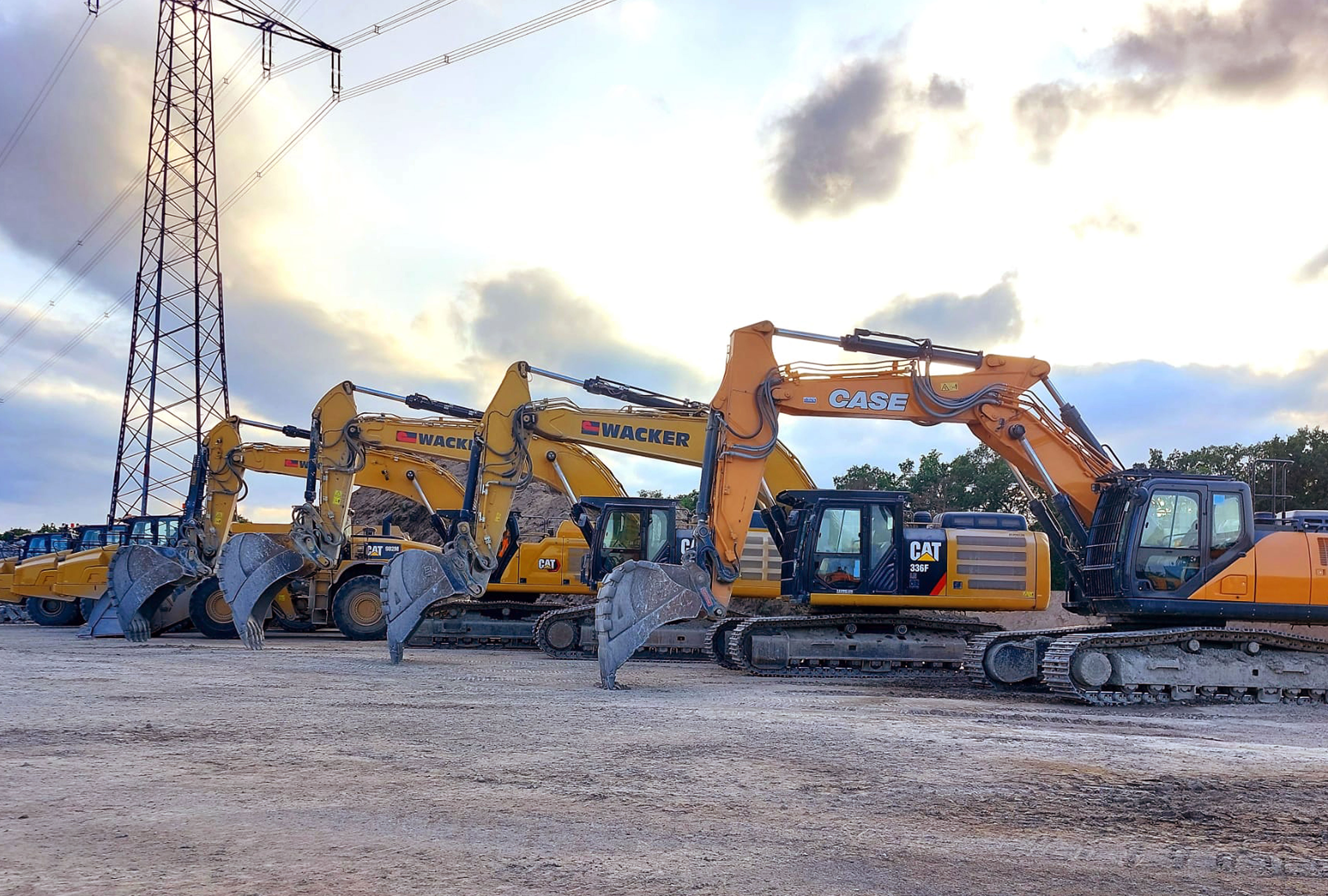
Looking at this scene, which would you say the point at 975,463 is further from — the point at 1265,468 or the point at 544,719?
the point at 544,719

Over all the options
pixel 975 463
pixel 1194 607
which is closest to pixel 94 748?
pixel 1194 607

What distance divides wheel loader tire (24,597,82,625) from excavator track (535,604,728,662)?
48.4ft

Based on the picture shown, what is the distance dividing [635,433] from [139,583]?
34.2ft

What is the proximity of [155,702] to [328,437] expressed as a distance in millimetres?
13177

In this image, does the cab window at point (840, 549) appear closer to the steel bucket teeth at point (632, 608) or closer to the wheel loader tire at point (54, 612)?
the steel bucket teeth at point (632, 608)

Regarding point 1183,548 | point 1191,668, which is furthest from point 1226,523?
point 1191,668

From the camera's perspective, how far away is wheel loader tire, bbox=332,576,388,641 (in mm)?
22938

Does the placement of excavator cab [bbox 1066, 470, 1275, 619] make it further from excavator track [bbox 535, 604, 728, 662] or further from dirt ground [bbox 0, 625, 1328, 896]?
excavator track [bbox 535, 604, 728, 662]

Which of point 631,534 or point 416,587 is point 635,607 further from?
point 631,534

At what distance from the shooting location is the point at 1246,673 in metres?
13.0

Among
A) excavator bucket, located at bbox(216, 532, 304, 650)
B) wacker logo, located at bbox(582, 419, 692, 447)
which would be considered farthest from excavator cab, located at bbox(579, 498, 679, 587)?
excavator bucket, located at bbox(216, 532, 304, 650)

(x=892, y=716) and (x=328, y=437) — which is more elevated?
(x=328, y=437)

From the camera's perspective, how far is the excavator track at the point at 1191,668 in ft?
41.9

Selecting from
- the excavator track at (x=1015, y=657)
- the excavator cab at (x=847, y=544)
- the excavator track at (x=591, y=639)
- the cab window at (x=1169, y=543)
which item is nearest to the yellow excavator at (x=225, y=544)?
the excavator track at (x=591, y=639)
